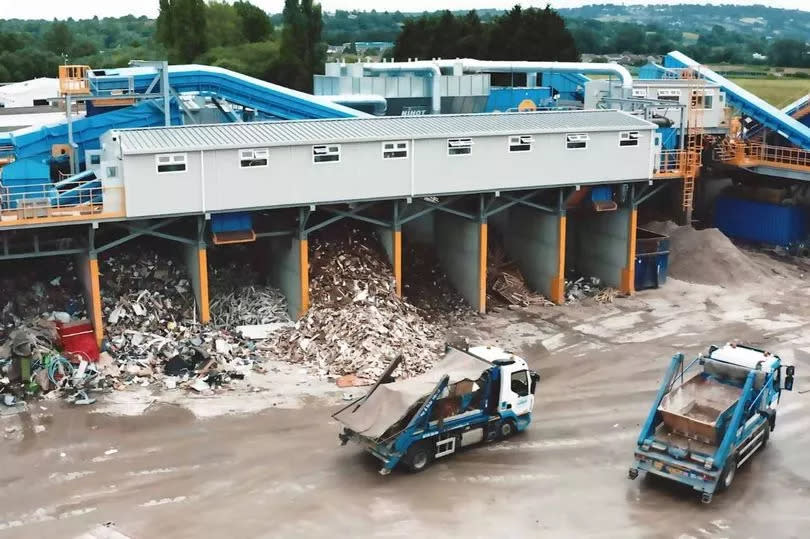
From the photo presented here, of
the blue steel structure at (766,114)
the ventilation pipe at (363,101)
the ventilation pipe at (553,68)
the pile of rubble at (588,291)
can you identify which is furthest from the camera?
the blue steel structure at (766,114)

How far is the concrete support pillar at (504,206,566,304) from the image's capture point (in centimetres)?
3173

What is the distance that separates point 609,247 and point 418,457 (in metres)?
17.1

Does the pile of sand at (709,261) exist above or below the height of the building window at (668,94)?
below

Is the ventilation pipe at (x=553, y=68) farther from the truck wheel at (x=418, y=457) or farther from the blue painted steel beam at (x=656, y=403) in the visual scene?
the truck wheel at (x=418, y=457)

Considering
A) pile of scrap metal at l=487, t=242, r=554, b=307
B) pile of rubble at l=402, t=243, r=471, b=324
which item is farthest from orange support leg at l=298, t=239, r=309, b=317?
pile of scrap metal at l=487, t=242, r=554, b=307

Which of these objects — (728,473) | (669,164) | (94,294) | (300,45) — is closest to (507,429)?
(728,473)

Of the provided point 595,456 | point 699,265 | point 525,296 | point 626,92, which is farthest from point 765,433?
point 626,92

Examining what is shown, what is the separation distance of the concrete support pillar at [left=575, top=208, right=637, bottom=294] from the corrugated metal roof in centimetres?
367

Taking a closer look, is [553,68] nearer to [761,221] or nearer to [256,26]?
[761,221]

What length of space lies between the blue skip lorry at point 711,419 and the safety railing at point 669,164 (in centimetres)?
1362

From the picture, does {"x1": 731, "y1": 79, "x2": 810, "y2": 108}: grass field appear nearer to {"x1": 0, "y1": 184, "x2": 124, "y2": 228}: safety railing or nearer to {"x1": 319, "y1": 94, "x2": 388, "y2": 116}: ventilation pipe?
{"x1": 319, "y1": 94, "x2": 388, "y2": 116}: ventilation pipe

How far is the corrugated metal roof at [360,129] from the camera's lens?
84.0ft

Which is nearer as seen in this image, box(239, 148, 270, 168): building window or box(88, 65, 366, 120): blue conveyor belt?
box(239, 148, 270, 168): building window

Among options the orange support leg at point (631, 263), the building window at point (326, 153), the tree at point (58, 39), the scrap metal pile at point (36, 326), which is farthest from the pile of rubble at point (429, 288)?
the tree at point (58, 39)
